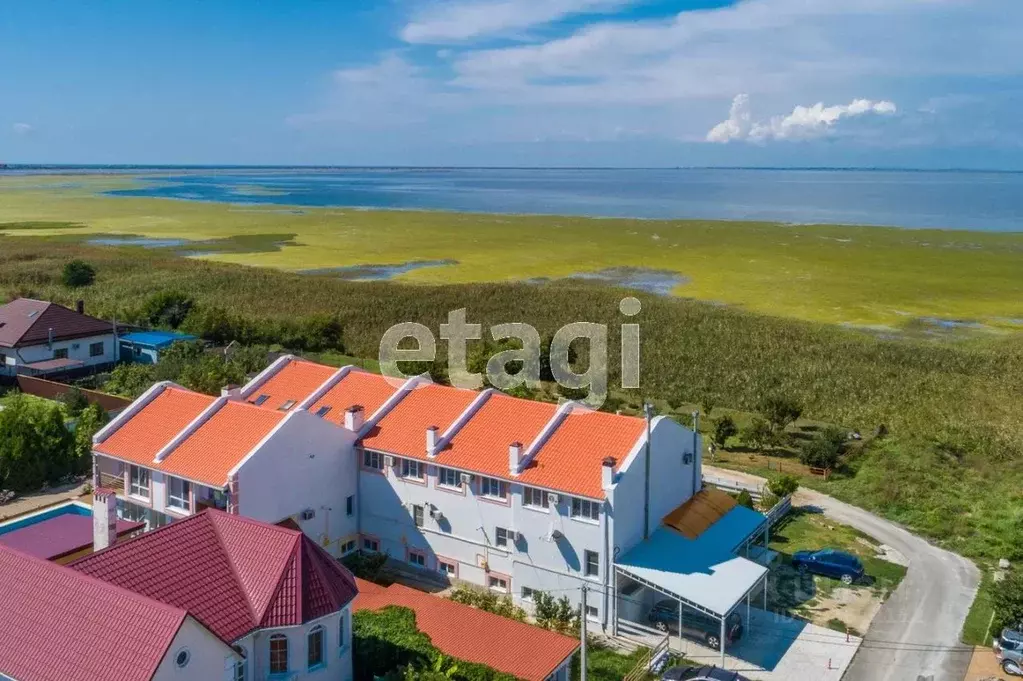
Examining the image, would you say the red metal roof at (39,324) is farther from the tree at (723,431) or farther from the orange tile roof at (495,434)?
the tree at (723,431)

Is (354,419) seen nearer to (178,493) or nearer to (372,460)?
(372,460)

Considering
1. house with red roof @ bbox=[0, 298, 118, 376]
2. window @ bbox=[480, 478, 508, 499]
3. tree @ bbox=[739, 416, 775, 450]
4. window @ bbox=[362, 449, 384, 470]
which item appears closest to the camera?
window @ bbox=[480, 478, 508, 499]

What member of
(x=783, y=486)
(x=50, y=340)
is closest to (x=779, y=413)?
(x=783, y=486)

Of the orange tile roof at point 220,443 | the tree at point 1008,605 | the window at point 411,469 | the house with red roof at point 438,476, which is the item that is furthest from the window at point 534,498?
the tree at point 1008,605

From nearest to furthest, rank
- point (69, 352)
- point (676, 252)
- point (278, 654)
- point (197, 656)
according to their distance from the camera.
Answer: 1. point (197, 656)
2. point (278, 654)
3. point (69, 352)
4. point (676, 252)

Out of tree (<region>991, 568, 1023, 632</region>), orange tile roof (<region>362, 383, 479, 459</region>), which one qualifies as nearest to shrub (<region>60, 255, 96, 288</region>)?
orange tile roof (<region>362, 383, 479, 459</region>)

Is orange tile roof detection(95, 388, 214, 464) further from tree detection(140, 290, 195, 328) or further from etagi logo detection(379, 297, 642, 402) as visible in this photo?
tree detection(140, 290, 195, 328)
